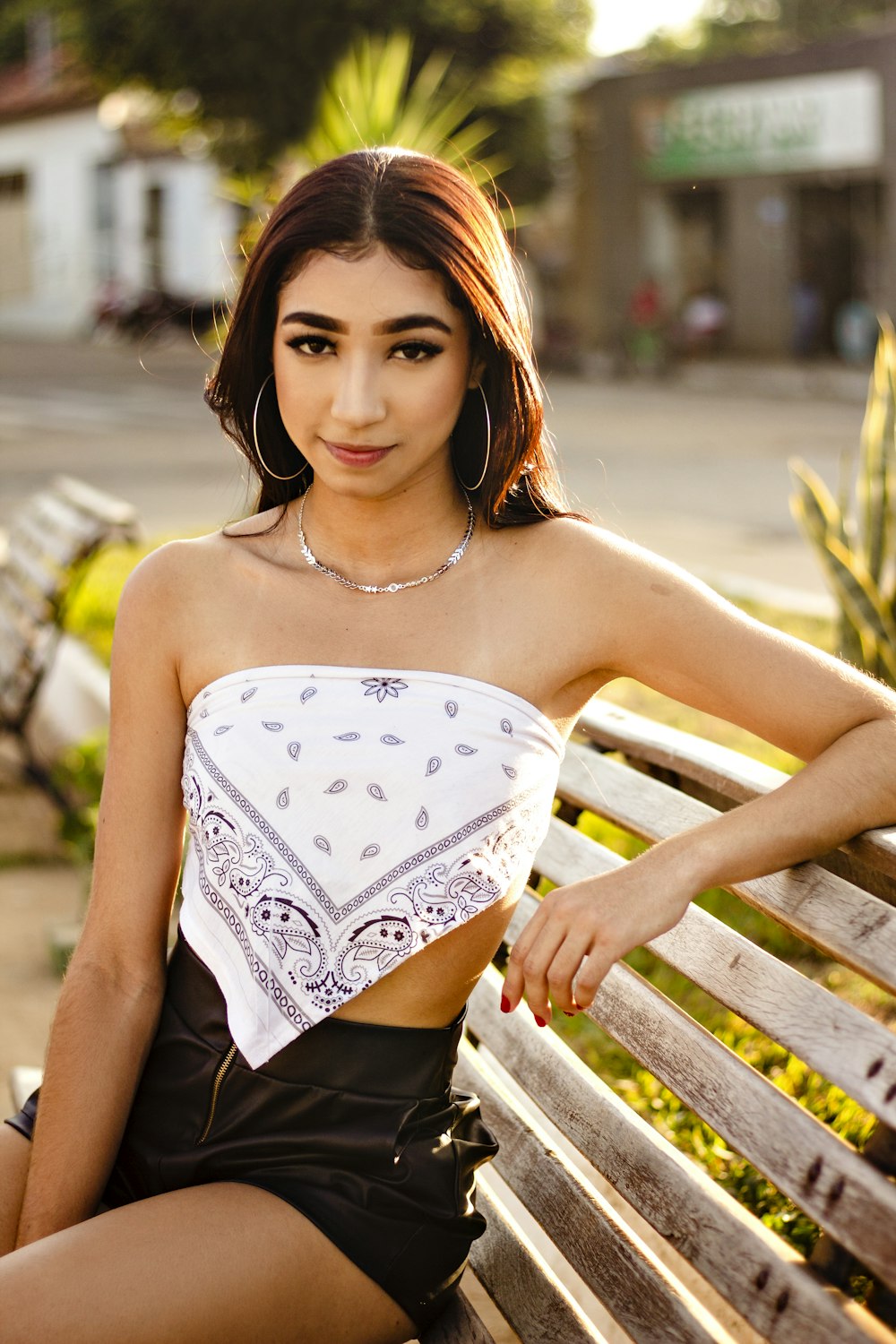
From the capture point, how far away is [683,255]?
27.3 metres

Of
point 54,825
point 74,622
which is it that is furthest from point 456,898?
point 74,622

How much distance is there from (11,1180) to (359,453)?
3.01ft

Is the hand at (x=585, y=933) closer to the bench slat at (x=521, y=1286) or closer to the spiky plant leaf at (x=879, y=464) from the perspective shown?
the bench slat at (x=521, y=1286)

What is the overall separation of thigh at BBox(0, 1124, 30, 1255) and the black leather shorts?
0.45ft

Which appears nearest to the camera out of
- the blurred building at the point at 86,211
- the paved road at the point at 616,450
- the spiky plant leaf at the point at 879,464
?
the spiky plant leaf at the point at 879,464

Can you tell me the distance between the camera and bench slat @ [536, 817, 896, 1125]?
1415 mm

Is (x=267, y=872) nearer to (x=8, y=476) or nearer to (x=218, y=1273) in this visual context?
(x=218, y=1273)

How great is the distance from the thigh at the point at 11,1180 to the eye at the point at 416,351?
1001mm

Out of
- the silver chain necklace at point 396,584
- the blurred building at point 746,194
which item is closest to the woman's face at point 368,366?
the silver chain necklace at point 396,584

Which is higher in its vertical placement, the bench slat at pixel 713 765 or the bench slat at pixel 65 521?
the bench slat at pixel 713 765

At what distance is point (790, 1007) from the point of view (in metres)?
1.55

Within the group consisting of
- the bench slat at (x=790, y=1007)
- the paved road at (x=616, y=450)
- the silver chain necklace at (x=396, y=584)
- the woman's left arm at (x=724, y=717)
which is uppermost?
the silver chain necklace at (x=396, y=584)

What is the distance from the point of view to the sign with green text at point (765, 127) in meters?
23.5

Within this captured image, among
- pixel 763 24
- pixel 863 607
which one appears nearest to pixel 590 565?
pixel 863 607
